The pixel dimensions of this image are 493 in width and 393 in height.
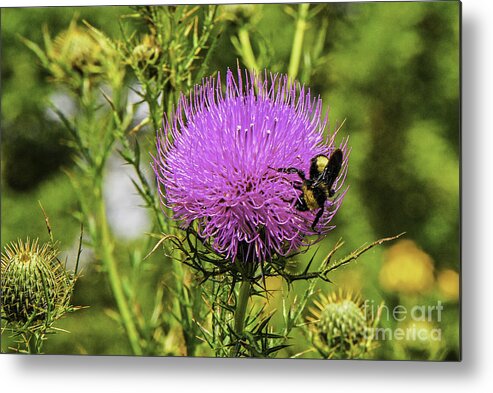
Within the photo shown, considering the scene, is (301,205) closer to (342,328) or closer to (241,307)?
(241,307)

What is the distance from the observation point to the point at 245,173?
3088 mm

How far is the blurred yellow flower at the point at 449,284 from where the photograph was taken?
3.46 m

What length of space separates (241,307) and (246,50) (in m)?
1.18

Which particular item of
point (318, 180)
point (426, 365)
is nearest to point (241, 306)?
point (318, 180)

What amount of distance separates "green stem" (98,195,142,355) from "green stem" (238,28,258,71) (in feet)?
3.01

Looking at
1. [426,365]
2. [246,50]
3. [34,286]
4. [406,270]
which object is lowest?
[426,365]

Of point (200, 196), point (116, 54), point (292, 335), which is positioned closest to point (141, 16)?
point (116, 54)

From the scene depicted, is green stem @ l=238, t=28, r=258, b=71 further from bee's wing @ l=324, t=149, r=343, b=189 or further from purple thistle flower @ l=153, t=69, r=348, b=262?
bee's wing @ l=324, t=149, r=343, b=189

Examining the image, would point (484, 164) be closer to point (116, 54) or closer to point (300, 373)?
point (300, 373)

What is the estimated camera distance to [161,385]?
367 cm

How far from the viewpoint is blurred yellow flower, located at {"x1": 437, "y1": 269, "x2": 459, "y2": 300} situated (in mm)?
3465

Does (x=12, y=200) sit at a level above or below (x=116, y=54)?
below

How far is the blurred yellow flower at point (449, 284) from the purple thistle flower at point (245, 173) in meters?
0.62

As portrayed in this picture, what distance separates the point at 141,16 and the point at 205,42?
0.31m
